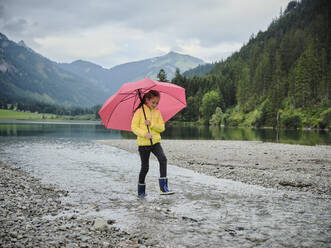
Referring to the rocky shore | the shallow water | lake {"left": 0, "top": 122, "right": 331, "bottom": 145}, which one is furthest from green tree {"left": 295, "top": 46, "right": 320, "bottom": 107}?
the rocky shore

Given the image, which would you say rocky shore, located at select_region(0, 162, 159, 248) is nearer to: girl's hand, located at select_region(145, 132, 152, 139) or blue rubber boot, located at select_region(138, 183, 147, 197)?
blue rubber boot, located at select_region(138, 183, 147, 197)

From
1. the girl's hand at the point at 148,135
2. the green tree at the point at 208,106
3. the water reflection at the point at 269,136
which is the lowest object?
the water reflection at the point at 269,136

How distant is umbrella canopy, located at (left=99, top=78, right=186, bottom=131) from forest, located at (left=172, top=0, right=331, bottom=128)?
86.2m

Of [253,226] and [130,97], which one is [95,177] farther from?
[253,226]

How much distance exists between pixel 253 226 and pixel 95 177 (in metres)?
9.46

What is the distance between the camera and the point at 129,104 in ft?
33.1

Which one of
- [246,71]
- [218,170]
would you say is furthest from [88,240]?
[246,71]

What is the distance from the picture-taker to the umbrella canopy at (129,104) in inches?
380

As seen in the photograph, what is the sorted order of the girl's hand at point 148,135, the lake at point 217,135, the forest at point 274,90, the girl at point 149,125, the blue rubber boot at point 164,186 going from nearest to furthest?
the girl's hand at point 148,135 < the girl at point 149,125 < the blue rubber boot at point 164,186 < the lake at point 217,135 < the forest at point 274,90

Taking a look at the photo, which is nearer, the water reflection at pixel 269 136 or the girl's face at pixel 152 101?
the girl's face at pixel 152 101

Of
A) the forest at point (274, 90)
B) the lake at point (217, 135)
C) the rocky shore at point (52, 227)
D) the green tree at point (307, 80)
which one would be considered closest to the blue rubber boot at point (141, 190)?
the rocky shore at point (52, 227)

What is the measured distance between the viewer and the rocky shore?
5516 mm

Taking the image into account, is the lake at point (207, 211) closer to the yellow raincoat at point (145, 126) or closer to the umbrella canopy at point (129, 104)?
the yellow raincoat at point (145, 126)

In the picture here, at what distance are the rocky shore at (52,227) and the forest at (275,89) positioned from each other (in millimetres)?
90253
